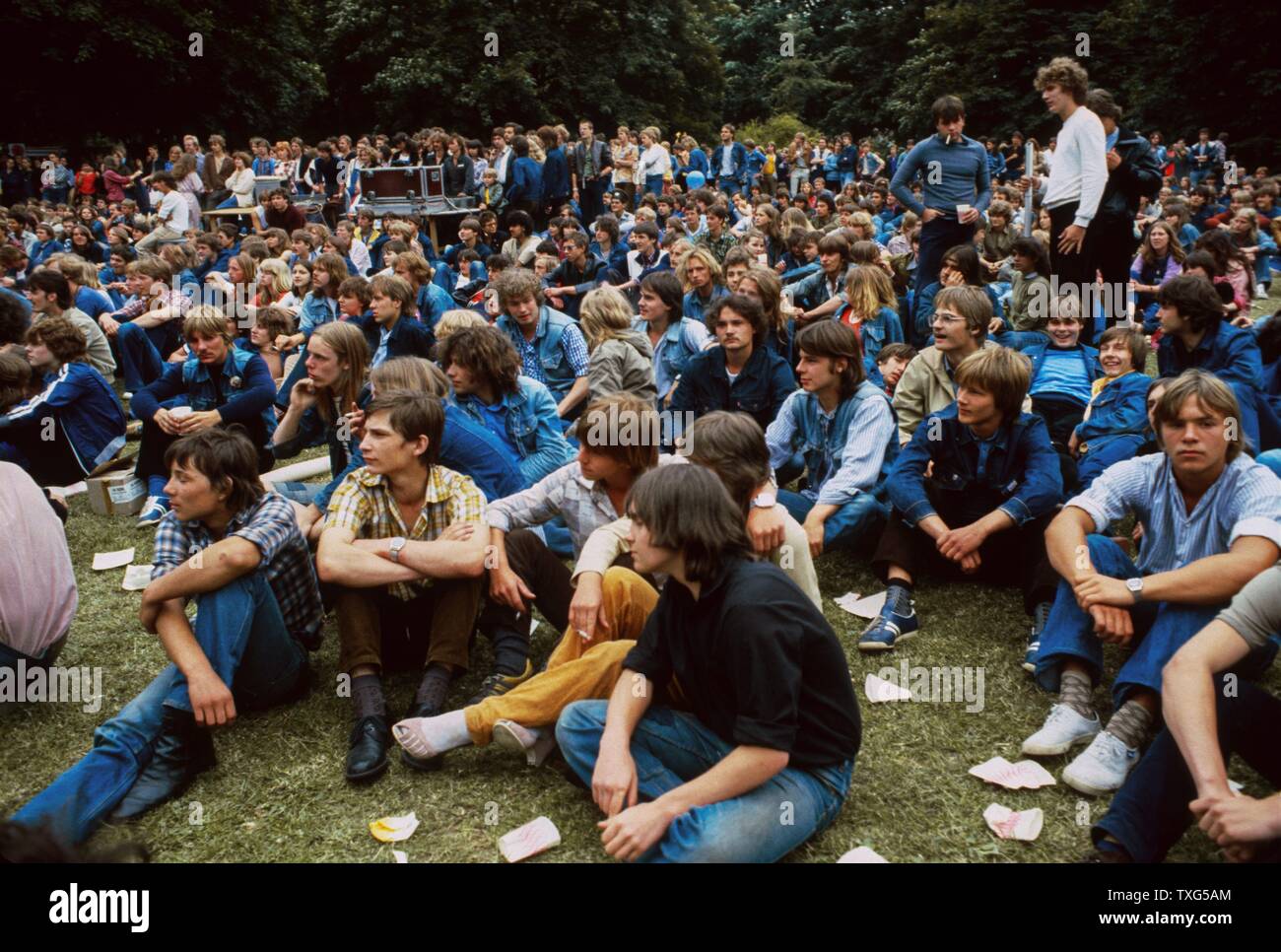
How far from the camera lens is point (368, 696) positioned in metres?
3.71

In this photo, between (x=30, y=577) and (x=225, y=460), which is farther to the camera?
(x=30, y=577)

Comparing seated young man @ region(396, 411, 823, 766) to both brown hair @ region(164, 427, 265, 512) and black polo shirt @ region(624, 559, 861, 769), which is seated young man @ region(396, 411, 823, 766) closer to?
black polo shirt @ region(624, 559, 861, 769)

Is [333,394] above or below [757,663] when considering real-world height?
above

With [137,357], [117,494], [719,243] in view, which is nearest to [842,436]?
[117,494]

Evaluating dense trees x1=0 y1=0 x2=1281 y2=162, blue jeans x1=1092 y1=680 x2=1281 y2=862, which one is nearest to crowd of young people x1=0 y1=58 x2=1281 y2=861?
blue jeans x1=1092 y1=680 x2=1281 y2=862

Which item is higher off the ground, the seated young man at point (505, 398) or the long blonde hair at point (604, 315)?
the long blonde hair at point (604, 315)

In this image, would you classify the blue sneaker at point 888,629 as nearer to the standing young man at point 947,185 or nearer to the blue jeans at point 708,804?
the blue jeans at point 708,804

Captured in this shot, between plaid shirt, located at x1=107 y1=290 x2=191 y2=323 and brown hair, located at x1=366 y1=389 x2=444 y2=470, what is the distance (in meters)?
6.08

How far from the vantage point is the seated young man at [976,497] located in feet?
14.3

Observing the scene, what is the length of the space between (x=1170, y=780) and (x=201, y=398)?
226 inches

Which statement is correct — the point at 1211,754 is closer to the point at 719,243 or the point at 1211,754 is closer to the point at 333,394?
the point at 333,394

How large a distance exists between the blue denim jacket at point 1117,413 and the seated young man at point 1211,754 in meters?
2.32

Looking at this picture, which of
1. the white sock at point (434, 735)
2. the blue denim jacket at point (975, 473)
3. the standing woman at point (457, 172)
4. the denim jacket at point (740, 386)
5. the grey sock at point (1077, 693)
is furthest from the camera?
the standing woman at point (457, 172)

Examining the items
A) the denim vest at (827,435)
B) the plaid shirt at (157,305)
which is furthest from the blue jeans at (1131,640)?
the plaid shirt at (157,305)
